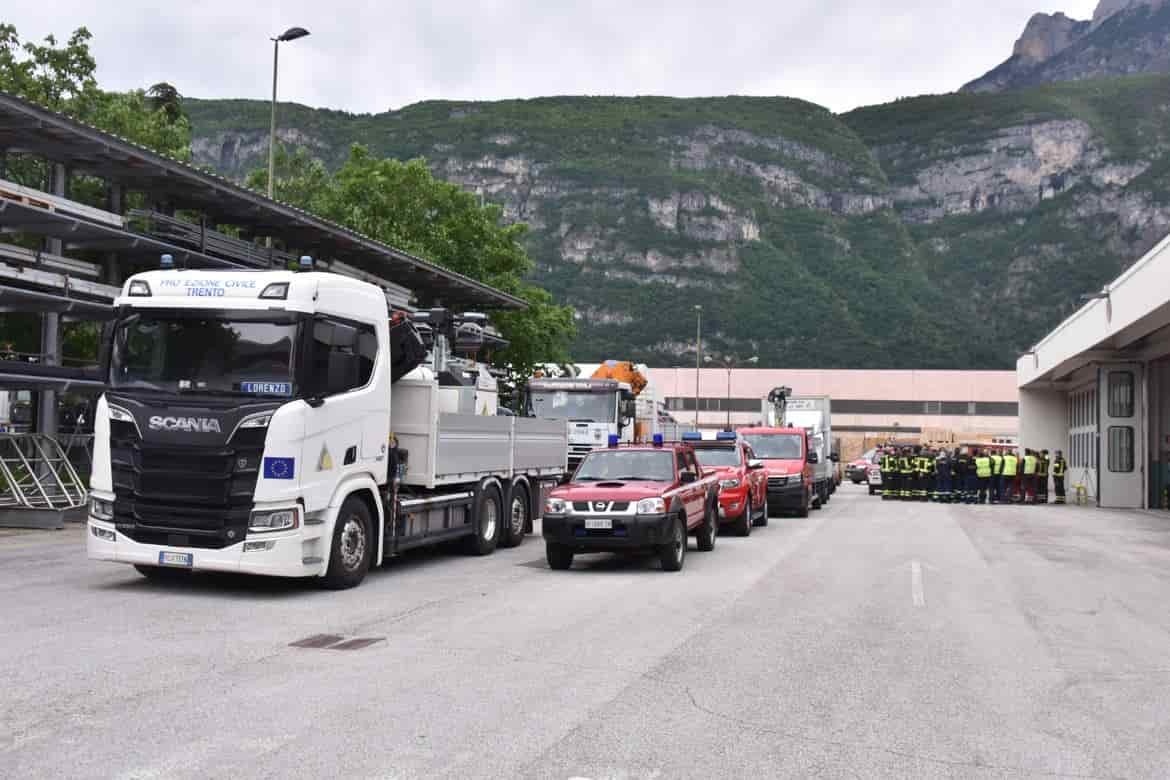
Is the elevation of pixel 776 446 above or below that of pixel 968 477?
above

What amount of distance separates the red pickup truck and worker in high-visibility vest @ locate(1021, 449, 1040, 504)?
24696mm

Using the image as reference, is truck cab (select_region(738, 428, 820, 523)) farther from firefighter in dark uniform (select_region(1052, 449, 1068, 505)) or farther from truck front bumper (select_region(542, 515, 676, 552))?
firefighter in dark uniform (select_region(1052, 449, 1068, 505))

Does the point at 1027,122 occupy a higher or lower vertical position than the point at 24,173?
higher

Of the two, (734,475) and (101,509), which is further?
(734,475)

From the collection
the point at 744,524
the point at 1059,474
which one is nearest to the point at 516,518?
the point at 744,524

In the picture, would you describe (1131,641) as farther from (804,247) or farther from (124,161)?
(804,247)

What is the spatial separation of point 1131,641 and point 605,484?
661 cm

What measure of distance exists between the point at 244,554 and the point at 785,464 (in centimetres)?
1794

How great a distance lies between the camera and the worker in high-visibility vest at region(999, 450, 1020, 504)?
1427 inches

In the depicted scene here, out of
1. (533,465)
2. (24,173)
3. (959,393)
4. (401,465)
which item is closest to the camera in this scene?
(401,465)

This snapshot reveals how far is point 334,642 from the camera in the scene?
8.74 metres

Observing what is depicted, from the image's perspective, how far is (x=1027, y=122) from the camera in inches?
6969

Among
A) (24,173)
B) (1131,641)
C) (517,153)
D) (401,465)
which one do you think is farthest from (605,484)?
(517,153)

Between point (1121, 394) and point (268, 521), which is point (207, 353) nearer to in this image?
point (268, 521)
